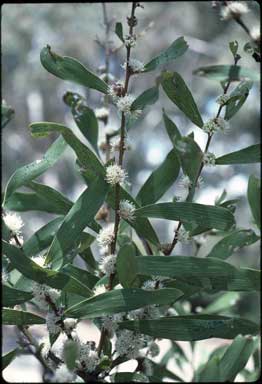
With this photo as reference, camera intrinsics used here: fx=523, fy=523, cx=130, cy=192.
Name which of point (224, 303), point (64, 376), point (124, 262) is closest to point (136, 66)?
point (124, 262)

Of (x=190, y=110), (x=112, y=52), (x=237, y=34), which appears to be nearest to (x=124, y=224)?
(x=190, y=110)

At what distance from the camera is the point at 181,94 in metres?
0.61

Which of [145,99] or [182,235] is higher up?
[145,99]

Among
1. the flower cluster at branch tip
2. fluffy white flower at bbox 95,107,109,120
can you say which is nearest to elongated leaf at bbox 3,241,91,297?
the flower cluster at branch tip

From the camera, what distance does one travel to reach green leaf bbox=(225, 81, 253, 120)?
0.61 metres

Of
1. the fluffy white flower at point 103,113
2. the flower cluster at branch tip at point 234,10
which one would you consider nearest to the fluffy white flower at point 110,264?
the flower cluster at branch tip at point 234,10

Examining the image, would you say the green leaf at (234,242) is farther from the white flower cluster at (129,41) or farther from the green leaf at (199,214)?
the white flower cluster at (129,41)

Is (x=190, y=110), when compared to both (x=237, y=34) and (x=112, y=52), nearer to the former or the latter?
(x=112, y=52)

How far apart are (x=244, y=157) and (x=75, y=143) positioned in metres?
0.19

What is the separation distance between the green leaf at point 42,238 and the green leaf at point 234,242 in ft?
0.72

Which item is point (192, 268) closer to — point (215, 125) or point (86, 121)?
point (215, 125)

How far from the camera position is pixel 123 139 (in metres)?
0.61

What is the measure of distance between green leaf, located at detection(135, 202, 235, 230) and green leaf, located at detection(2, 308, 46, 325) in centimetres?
17

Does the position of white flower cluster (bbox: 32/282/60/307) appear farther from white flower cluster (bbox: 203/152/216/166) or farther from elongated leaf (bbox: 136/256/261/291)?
white flower cluster (bbox: 203/152/216/166)
